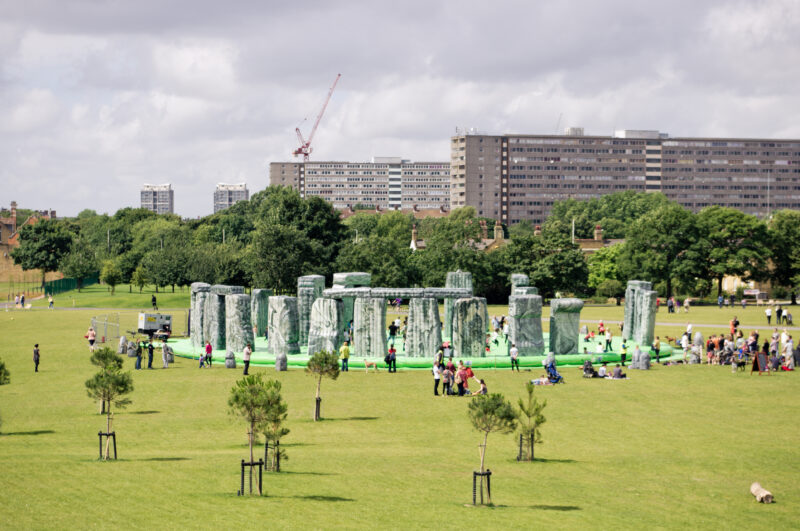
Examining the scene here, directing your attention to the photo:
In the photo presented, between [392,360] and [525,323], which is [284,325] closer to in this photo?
[392,360]

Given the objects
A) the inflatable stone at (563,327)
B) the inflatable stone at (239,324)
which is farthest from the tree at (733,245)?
the inflatable stone at (239,324)

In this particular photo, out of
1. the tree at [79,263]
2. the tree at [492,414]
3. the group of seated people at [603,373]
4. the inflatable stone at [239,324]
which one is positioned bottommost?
the group of seated people at [603,373]

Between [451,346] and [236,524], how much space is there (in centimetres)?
3115

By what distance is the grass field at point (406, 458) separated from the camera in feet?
67.4

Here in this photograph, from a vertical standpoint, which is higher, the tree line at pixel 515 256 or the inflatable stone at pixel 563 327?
the tree line at pixel 515 256

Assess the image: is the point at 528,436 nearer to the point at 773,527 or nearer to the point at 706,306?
the point at 773,527

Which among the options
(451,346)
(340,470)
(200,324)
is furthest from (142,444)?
(200,324)

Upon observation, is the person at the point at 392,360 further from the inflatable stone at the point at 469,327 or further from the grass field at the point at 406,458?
the inflatable stone at the point at 469,327

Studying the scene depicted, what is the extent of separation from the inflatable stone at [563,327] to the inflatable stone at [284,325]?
14.4 metres

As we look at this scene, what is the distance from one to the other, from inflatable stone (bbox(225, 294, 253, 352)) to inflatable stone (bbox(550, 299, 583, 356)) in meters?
17.2

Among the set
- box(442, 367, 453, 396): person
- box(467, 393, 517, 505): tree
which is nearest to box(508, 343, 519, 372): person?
box(442, 367, 453, 396): person

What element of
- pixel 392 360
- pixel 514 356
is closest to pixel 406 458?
pixel 392 360

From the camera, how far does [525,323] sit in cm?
4994

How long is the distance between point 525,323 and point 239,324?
640 inches
